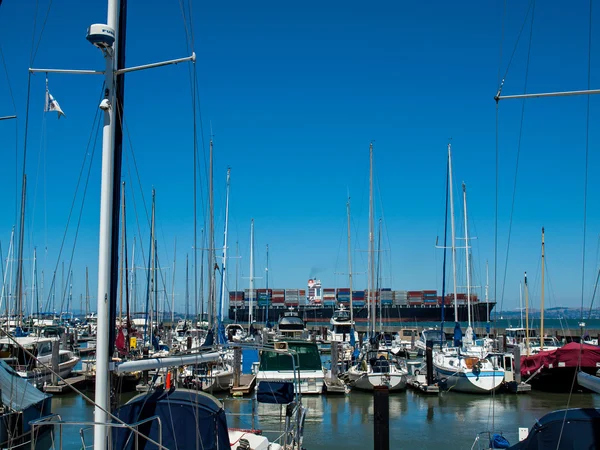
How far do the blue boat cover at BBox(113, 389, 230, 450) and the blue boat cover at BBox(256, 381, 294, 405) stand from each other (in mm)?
4939

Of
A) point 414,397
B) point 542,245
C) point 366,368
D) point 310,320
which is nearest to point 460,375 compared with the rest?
point 414,397

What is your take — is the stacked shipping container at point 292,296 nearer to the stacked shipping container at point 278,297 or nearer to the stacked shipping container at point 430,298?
the stacked shipping container at point 278,297

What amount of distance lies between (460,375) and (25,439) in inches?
876

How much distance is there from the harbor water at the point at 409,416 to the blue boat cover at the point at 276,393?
3.21m

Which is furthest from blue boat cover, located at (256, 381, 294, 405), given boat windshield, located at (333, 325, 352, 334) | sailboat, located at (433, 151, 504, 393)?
boat windshield, located at (333, 325, 352, 334)

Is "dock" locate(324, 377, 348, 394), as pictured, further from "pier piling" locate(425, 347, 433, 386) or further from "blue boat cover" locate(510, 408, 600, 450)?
"blue boat cover" locate(510, 408, 600, 450)

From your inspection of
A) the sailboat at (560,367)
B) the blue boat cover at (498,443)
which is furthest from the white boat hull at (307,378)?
the blue boat cover at (498,443)

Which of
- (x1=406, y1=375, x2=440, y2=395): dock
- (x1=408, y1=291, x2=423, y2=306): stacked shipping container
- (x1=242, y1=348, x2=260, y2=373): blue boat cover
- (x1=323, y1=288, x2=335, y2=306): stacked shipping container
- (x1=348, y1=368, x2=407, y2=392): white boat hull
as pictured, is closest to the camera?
(x1=348, y1=368, x2=407, y2=392): white boat hull

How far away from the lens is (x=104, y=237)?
8.23 meters

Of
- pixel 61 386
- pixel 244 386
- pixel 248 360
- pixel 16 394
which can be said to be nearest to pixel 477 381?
pixel 244 386

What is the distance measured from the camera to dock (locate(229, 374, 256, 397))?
1086 inches

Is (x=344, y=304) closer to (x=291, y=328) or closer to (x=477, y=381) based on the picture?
(x=291, y=328)

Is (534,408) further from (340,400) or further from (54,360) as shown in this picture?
(54,360)

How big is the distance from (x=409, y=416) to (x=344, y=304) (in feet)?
282
